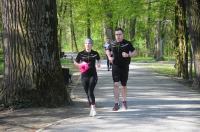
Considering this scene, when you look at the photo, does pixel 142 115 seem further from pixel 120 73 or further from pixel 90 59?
pixel 90 59

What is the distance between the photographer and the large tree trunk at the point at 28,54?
12320 mm

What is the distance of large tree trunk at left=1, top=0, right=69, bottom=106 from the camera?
12.3 m

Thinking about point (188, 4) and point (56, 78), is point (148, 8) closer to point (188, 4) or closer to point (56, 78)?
point (188, 4)

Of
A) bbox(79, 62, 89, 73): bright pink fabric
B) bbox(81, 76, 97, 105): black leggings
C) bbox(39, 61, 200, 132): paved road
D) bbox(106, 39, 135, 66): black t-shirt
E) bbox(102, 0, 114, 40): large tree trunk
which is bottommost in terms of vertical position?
bbox(39, 61, 200, 132): paved road

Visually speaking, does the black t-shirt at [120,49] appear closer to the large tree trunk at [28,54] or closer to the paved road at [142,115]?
the paved road at [142,115]

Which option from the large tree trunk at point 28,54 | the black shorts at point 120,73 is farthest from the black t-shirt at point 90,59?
the large tree trunk at point 28,54

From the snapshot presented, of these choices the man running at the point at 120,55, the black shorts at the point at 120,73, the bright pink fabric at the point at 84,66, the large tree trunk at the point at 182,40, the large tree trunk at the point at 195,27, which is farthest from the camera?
the large tree trunk at the point at 182,40

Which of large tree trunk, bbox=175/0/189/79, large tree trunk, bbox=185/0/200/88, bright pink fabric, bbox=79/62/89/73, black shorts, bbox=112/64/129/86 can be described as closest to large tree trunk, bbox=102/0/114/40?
large tree trunk, bbox=175/0/189/79

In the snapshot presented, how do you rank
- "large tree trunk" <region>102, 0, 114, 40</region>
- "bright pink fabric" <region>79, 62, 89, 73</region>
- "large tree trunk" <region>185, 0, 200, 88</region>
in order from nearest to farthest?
"bright pink fabric" <region>79, 62, 89, 73</region>
"large tree trunk" <region>185, 0, 200, 88</region>
"large tree trunk" <region>102, 0, 114, 40</region>

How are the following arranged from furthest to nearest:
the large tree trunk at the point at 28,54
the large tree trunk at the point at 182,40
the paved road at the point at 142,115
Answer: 1. the large tree trunk at the point at 182,40
2. the large tree trunk at the point at 28,54
3. the paved road at the point at 142,115

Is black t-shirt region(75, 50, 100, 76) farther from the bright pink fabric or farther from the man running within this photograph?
the man running

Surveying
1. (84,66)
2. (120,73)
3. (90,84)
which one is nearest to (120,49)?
(120,73)

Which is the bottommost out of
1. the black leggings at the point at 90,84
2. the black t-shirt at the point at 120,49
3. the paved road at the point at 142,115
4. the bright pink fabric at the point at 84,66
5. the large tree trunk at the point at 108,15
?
the paved road at the point at 142,115

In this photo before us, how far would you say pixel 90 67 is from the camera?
11.4 meters
